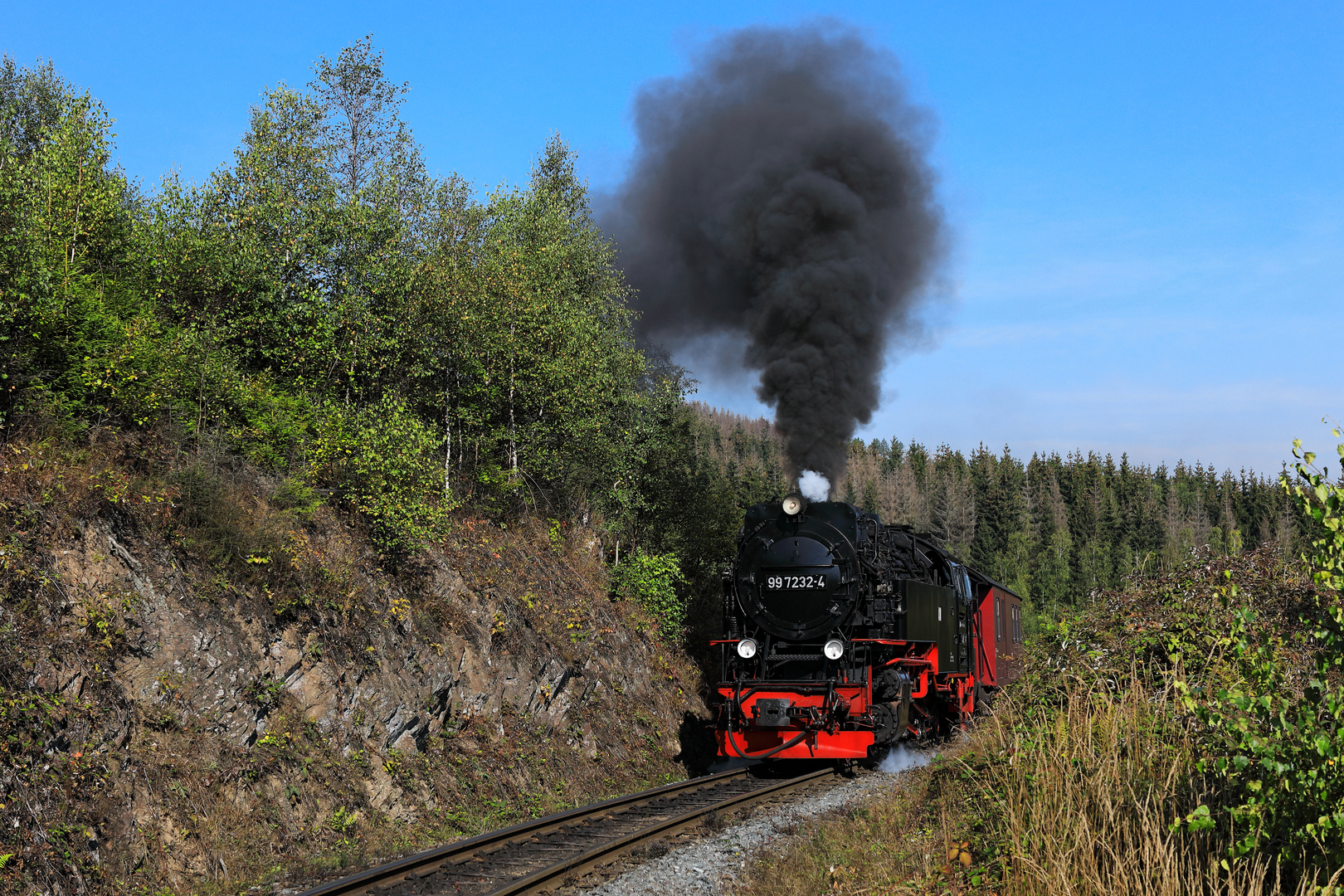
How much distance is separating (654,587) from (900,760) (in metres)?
6.09

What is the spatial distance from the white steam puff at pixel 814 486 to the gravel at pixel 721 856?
5114 mm

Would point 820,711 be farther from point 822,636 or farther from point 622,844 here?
point 622,844

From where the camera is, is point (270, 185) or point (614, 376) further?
point (614, 376)

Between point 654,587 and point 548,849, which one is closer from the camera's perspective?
point 548,849

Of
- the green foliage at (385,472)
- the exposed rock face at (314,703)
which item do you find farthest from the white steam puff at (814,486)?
the green foliage at (385,472)

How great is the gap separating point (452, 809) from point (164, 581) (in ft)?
13.0

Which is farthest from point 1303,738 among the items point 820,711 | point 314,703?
point 820,711

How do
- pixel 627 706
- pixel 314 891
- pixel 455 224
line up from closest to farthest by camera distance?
pixel 314 891, pixel 627 706, pixel 455 224

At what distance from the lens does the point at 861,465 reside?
13038 cm

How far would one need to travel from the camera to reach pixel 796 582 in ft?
43.7

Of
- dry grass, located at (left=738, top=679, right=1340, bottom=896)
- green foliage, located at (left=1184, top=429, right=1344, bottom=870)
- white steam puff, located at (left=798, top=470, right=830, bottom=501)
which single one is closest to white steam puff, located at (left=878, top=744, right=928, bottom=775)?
white steam puff, located at (left=798, top=470, right=830, bottom=501)

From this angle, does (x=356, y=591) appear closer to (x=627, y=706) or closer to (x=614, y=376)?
(x=627, y=706)

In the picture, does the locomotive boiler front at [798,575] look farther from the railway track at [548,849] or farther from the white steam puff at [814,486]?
the railway track at [548,849]

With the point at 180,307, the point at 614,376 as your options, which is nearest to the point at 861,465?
the point at 614,376
